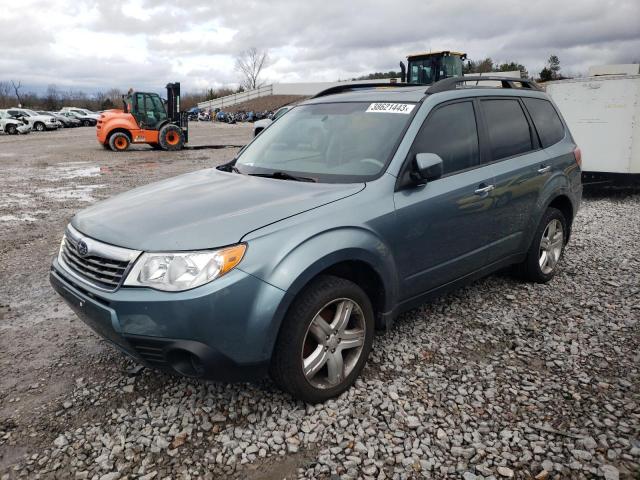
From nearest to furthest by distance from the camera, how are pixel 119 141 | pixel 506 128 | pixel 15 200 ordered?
pixel 506 128
pixel 15 200
pixel 119 141

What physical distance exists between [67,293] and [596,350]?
3521 mm

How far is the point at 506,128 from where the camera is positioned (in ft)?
13.6

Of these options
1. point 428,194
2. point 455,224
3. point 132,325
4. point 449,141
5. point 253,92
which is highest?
point 253,92

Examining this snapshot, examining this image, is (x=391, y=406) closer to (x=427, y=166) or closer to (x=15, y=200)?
(x=427, y=166)

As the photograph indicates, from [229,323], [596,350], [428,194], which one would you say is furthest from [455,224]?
[229,323]

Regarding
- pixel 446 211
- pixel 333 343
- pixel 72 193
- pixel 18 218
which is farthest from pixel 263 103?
pixel 333 343

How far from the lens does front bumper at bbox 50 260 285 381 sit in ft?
7.85

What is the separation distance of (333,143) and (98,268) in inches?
70.2

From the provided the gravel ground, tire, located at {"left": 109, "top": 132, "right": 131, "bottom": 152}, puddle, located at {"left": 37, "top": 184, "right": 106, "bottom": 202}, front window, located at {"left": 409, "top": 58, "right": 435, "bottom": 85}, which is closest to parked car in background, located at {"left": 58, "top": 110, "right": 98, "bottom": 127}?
tire, located at {"left": 109, "top": 132, "right": 131, "bottom": 152}

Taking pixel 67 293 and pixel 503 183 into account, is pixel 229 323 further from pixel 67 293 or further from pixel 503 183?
pixel 503 183

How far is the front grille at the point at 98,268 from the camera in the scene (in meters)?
2.57

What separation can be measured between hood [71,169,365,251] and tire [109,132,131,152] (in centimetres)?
1785

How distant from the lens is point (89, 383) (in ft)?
10.4

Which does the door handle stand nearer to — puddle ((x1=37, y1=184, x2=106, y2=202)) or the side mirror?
the side mirror
